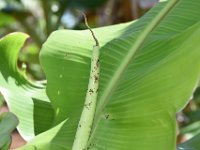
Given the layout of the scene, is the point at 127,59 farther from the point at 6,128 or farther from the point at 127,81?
the point at 6,128

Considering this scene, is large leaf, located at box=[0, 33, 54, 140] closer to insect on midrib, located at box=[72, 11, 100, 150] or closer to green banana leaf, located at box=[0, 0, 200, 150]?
green banana leaf, located at box=[0, 0, 200, 150]

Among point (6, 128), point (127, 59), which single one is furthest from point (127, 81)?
point (6, 128)

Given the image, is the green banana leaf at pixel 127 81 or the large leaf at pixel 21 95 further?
the large leaf at pixel 21 95

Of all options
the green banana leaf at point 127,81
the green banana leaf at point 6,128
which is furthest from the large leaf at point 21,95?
the green banana leaf at point 6,128

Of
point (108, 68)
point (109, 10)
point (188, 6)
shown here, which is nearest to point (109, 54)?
point (108, 68)

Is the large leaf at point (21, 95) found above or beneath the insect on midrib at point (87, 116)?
beneath

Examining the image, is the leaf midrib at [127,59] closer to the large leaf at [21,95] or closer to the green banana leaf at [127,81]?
the green banana leaf at [127,81]
